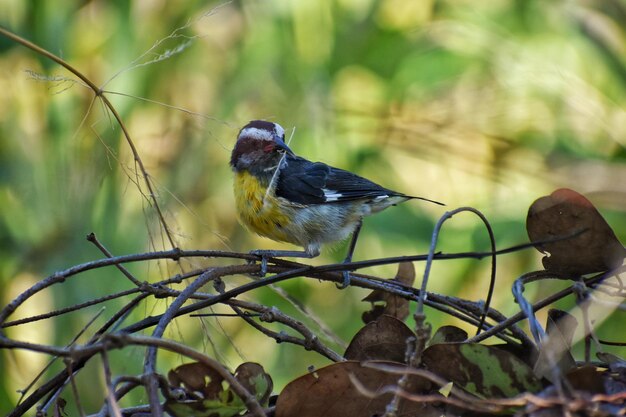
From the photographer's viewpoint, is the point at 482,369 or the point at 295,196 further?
the point at 295,196

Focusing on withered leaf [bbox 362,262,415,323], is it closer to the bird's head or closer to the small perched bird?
the small perched bird

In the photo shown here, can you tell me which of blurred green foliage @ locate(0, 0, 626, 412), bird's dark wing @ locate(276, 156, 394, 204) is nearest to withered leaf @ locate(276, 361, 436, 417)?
bird's dark wing @ locate(276, 156, 394, 204)

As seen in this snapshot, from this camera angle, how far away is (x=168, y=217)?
1.18 m

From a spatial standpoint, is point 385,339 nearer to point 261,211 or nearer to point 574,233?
point 574,233

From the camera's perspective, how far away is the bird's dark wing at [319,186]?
218 cm

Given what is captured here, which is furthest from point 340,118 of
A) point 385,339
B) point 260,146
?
point 385,339

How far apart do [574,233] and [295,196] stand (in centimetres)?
128

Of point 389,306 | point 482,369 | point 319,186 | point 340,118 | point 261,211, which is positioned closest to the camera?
point 482,369

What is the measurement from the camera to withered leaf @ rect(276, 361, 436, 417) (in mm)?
854

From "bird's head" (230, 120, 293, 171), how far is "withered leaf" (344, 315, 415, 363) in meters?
1.27

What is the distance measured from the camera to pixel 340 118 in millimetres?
2975

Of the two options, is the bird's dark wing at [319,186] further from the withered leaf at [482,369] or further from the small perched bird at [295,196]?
the withered leaf at [482,369]

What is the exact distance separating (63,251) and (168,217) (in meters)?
1.70

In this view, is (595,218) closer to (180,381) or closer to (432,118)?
(180,381)
